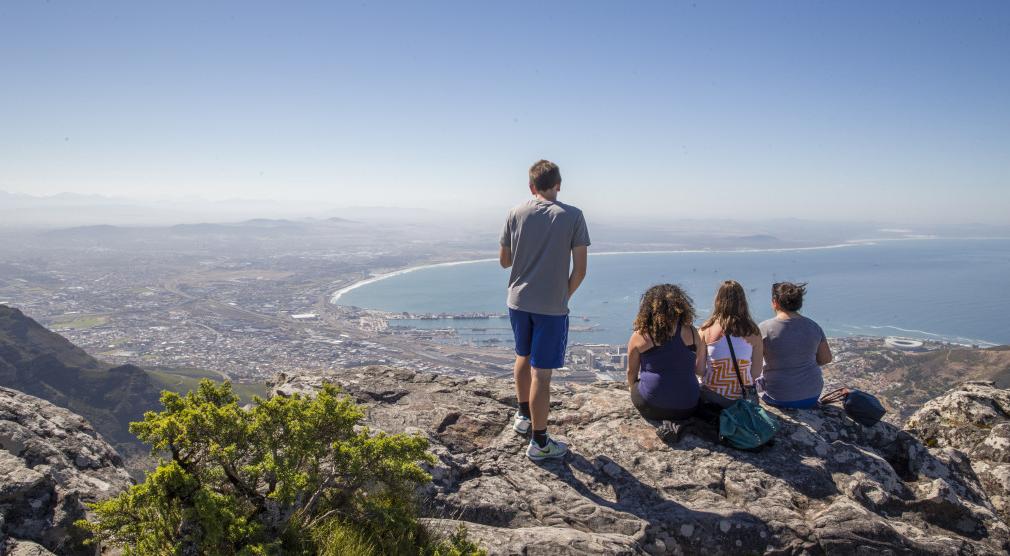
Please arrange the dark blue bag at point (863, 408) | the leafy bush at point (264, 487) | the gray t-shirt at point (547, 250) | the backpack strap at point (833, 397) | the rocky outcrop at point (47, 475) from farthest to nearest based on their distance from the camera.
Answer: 1. the backpack strap at point (833, 397)
2. the dark blue bag at point (863, 408)
3. the gray t-shirt at point (547, 250)
4. the rocky outcrop at point (47, 475)
5. the leafy bush at point (264, 487)

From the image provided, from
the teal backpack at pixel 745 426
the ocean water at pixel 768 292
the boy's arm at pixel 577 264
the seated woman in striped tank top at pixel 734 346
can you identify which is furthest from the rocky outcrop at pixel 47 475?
the ocean water at pixel 768 292

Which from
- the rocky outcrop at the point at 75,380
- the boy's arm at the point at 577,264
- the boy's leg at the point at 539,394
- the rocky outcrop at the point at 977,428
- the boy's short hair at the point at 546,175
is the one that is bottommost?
the rocky outcrop at the point at 75,380

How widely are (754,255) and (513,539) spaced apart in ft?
486

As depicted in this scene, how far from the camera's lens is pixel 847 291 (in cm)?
8475

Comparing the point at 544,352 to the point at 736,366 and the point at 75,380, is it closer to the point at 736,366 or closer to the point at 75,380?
the point at 736,366

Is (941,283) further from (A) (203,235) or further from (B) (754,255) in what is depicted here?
(A) (203,235)

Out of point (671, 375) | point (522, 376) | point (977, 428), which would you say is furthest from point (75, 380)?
point (977, 428)

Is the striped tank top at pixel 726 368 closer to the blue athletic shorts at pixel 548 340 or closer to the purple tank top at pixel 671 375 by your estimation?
the purple tank top at pixel 671 375

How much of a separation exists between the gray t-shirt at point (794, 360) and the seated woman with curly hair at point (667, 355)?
1458 mm

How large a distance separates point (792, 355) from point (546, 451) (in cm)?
338

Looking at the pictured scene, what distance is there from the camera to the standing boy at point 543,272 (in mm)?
4559

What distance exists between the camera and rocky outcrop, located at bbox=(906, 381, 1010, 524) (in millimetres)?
5492

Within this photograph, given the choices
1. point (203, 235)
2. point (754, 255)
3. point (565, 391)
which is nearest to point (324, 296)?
point (565, 391)

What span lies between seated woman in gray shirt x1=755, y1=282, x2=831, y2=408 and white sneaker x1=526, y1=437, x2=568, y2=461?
2.98 meters
